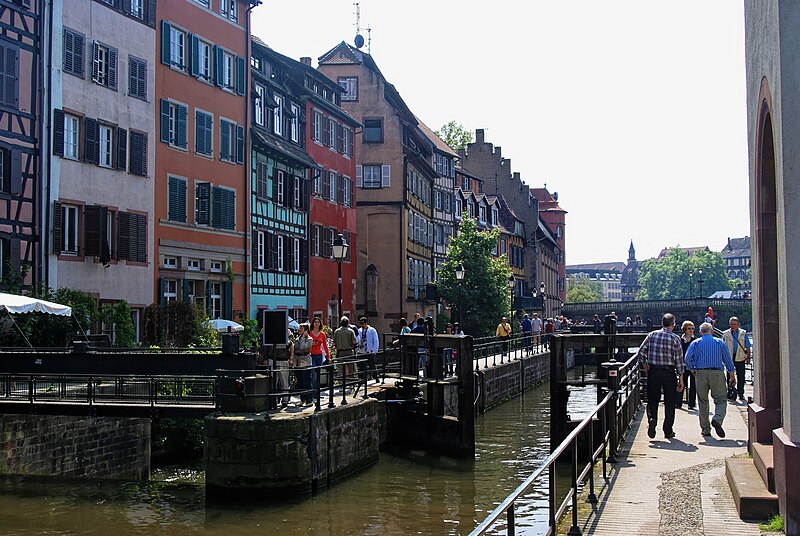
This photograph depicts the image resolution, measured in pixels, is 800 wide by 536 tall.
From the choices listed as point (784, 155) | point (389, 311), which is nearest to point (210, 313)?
point (389, 311)

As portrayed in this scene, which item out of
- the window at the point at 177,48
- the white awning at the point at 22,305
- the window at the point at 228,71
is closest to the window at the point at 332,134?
the window at the point at 228,71

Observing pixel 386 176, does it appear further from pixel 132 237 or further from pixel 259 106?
pixel 132 237

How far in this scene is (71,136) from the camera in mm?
29734

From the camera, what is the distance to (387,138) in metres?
59.2

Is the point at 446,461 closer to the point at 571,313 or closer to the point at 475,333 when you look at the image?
the point at 475,333

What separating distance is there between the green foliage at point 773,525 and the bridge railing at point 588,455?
5.31 feet

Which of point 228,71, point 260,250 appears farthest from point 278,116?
point 260,250

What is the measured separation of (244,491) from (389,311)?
40369mm

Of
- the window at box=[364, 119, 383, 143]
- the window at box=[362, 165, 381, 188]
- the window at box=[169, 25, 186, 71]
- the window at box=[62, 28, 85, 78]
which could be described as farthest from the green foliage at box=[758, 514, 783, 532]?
the window at box=[364, 119, 383, 143]

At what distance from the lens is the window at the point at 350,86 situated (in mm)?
59000

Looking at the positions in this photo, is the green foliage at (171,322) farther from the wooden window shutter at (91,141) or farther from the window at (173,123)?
the window at (173,123)

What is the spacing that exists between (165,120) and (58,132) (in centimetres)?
551

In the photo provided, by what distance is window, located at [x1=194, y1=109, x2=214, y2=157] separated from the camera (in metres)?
35.8

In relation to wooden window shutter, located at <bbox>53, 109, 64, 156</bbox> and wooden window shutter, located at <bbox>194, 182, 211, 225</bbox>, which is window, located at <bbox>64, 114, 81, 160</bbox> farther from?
wooden window shutter, located at <bbox>194, 182, 211, 225</bbox>
